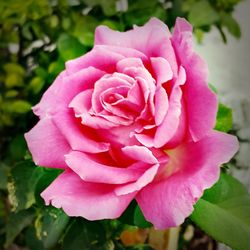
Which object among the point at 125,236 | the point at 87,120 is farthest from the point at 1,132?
the point at 87,120

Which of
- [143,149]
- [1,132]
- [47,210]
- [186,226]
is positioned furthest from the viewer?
[1,132]

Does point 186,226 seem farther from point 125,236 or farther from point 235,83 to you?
point 235,83

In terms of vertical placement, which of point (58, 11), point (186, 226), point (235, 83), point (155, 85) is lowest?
point (186, 226)

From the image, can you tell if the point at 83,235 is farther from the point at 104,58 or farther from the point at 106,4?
the point at 106,4

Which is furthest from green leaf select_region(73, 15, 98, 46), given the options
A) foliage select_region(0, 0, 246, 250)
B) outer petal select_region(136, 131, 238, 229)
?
outer petal select_region(136, 131, 238, 229)

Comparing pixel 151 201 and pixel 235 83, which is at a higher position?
pixel 151 201
